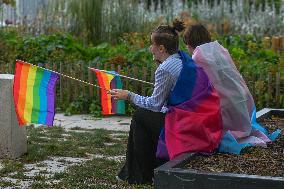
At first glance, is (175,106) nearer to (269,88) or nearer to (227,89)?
(227,89)

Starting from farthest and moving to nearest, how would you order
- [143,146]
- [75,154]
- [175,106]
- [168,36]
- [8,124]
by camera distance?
[75,154]
[8,124]
[143,146]
[168,36]
[175,106]

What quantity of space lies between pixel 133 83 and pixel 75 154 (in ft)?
11.6

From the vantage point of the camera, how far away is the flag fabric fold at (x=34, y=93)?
22.0ft

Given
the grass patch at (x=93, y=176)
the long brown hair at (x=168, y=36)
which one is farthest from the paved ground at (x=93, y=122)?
the long brown hair at (x=168, y=36)

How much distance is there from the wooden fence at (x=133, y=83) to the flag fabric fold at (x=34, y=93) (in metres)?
4.45

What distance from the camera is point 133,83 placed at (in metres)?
11.2

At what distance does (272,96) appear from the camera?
1054 centimetres

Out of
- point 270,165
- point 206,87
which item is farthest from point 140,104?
point 270,165

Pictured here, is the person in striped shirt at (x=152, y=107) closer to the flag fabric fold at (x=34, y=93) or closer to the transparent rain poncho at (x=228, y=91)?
the transparent rain poncho at (x=228, y=91)

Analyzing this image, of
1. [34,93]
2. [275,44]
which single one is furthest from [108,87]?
[275,44]

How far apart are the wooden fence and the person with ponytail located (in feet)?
15.1

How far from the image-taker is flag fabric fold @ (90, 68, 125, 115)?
679cm

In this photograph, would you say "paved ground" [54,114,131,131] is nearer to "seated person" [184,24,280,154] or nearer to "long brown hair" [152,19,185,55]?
"seated person" [184,24,280,154]

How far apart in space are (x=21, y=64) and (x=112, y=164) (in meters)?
1.48
